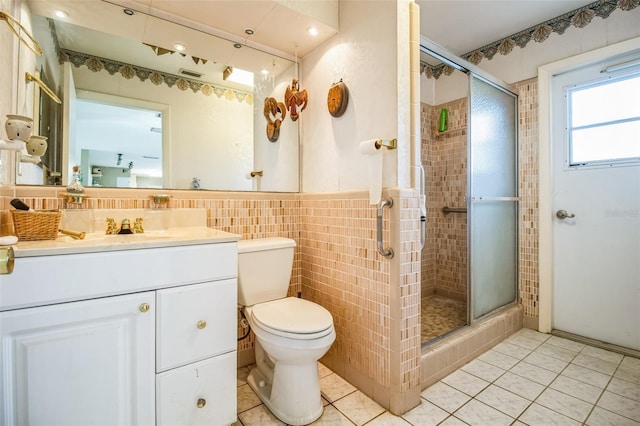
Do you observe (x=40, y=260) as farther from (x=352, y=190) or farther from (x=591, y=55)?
(x=591, y=55)

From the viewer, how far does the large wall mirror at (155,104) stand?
1454 millimetres

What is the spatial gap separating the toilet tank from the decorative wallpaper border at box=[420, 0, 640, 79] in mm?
2495

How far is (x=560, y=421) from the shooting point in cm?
139

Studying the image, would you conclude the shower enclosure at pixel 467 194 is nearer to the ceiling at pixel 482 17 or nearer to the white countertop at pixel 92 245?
the ceiling at pixel 482 17

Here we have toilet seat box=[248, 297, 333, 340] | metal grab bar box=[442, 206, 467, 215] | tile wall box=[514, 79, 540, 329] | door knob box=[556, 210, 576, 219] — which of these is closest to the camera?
toilet seat box=[248, 297, 333, 340]

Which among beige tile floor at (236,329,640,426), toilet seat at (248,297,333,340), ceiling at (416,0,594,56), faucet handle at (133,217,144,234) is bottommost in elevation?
beige tile floor at (236,329,640,426)

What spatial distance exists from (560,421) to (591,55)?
2.34 m

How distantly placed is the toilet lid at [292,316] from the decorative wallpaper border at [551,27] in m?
2.68

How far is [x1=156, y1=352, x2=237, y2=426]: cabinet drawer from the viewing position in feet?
3.70

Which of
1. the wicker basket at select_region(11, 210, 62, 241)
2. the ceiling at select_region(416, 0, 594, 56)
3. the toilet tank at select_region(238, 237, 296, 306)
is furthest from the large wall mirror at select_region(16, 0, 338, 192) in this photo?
the ceiling at select_region(416, 0, 594, 56)

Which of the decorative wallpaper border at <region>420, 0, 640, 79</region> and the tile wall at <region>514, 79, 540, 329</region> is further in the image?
the tile wall at <region>514, 79, 540, 329</region>

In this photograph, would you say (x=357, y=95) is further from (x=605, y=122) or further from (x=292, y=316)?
(x=605, y=122)

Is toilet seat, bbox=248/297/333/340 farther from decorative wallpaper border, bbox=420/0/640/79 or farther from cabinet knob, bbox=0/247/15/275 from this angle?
decorative wallpaper border, bbox=420/0/640/79

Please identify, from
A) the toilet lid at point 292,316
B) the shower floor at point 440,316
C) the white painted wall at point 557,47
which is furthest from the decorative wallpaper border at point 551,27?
the toilet lid at point 292,316
